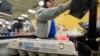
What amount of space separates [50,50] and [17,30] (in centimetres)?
478

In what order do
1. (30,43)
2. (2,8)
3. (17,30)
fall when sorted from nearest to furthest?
(30,43) → (2,8) → (17,30)

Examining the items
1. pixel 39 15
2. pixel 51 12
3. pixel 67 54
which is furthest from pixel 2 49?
pixel 67 54

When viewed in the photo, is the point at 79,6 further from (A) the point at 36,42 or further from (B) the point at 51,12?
(A) the point at 36,42

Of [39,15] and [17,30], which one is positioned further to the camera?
[17,30]

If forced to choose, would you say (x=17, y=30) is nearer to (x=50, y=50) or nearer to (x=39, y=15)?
(x=39, y=15)

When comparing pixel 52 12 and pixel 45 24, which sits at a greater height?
pixel 52 12

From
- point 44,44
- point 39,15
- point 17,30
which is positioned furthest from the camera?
point 17,30

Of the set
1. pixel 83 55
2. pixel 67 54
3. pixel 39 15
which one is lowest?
pixel 83 55

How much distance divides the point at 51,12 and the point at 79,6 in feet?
1.01

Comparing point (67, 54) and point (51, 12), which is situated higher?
point (51, 12)

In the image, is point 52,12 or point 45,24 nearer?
point 52,12

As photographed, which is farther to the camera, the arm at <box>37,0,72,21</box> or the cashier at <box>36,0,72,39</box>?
the cashier at <box>36,0,72,39</box>

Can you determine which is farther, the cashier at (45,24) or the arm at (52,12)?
the cashier at (45,24)

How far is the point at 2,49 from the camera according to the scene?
172 cm
